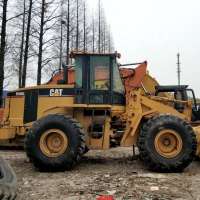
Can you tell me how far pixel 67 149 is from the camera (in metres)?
11.3

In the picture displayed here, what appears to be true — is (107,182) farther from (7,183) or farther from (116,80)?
(116,80)

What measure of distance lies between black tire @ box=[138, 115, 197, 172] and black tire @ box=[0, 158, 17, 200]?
397 centimetres

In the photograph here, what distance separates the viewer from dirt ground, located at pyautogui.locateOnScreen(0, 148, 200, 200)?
323 inches

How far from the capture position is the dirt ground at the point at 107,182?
8195mm

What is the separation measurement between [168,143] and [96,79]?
2422mm

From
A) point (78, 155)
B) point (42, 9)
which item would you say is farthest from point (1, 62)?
point (78, 155)

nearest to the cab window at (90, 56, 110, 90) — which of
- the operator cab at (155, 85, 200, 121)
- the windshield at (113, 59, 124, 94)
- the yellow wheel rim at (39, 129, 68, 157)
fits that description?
the windshield at (113, 59, 124, 94)

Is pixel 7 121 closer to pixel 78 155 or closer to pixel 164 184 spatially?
pixel 78 155

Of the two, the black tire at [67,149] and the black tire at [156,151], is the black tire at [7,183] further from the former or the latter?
the black tire at [156,151]

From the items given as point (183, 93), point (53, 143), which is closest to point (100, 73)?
point (53, 143)

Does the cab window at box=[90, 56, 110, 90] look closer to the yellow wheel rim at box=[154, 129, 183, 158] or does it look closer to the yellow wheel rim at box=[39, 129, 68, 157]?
the yellow wheel rim at box=[39, 129, 68, 157]

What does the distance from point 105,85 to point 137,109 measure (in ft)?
3.35

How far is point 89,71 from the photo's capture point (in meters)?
12.2

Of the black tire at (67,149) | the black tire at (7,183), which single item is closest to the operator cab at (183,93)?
the black tire at (67,149)
